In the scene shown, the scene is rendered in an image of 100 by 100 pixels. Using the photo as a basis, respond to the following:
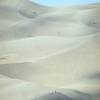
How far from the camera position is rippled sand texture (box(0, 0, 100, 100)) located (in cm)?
250

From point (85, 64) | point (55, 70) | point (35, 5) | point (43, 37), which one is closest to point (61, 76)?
point (55, 70)

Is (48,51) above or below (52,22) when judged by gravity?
below

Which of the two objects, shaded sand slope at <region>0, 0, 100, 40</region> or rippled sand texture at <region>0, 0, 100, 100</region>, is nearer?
rippled sand texture at <region>0, 0, 100, 100</region>

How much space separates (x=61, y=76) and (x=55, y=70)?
0.08m

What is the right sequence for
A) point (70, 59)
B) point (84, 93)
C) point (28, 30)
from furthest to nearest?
A: point (28, 30) → point (70, 59) → point (84, 93)

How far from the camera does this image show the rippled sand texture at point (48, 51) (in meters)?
2.50

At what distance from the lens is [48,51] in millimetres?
2693

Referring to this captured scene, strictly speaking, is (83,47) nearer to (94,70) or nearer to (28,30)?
(94,70)

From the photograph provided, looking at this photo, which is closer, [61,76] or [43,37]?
[61,76]

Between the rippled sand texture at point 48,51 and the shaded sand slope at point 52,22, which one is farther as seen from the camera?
the shaded sand slope at point 52,22

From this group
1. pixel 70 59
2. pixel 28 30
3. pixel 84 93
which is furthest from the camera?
pixel 28 30

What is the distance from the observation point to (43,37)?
2770mm

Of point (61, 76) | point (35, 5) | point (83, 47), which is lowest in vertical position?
point (61, 76)

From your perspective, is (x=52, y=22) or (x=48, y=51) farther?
(x=52, y=22)
